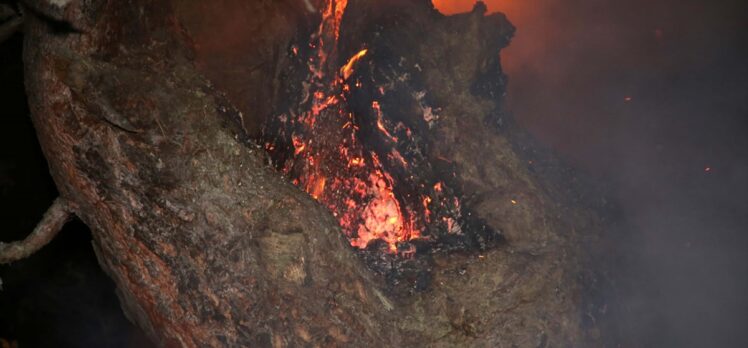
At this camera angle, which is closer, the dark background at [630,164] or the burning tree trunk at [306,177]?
the burning tree trunk at [306,177]

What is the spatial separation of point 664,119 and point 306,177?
817 cm

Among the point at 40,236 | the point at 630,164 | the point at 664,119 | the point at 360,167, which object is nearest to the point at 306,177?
the point at 360,167

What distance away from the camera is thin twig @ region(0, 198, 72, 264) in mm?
2312

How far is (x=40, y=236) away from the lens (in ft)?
7.80

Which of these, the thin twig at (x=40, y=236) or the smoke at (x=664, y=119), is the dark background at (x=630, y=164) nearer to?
the smoke at (x=664, y=119)

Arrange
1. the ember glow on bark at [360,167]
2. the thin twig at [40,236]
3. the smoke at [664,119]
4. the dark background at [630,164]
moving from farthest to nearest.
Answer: the smoke at [664,119] → the dark background at [630,164] → the ember glow on bark at [360,167] → the thin twig at [40,236]

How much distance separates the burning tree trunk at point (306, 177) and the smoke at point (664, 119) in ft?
7.36

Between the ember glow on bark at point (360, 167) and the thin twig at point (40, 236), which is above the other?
the ember glow on bark at point (360, 167)

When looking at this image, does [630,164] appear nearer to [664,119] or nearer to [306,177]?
[664,119]

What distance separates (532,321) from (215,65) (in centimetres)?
301

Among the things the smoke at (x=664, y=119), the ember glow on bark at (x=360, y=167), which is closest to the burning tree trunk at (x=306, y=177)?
the ember glow on bark at (x=360, y=167)

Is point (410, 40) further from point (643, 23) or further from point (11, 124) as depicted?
point (643, 23)

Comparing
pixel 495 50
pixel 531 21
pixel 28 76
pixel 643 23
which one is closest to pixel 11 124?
pixel 28 76

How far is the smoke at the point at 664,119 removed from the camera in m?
6.84
